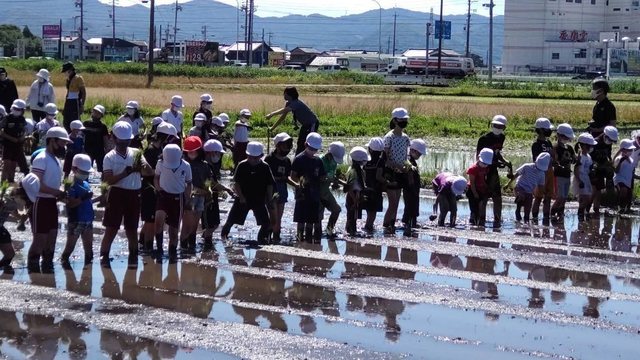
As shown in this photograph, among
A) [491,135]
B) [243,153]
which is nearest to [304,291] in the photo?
[491,135]

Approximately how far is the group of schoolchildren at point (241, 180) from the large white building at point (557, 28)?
109 meters

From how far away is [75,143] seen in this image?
58.2 feet

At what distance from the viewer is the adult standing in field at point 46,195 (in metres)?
11.7

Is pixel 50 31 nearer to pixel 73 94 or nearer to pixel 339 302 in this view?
pixel 73 94

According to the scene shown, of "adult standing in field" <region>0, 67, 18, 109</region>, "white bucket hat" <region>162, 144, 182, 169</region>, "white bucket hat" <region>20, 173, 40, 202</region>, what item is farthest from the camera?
"adult standing in field" <region>0, 67, 18, 109</region>

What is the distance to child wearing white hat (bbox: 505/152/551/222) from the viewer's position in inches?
662

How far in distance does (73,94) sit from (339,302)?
1312cm

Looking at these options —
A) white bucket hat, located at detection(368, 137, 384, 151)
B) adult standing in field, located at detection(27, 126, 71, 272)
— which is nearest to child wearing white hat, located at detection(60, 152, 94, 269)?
adult standing in field, located at detection(27, 126, 71, 272)

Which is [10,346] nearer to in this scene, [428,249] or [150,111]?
[428,249]

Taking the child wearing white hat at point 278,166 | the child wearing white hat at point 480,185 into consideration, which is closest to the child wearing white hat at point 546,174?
the child wearing white hat at point 480,185

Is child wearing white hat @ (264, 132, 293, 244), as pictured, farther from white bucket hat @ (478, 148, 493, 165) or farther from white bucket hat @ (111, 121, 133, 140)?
white bucket hat @ (478, 148, 493, 165)

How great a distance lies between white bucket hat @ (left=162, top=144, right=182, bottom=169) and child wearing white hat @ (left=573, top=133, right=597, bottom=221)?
7.44m

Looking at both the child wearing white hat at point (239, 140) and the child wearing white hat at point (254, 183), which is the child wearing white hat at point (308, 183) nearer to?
the child wearing white hat at point (254, 183)

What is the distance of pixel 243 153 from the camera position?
1883cm
